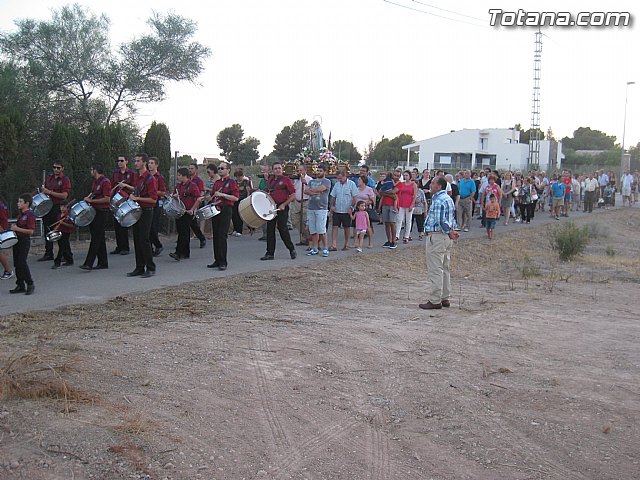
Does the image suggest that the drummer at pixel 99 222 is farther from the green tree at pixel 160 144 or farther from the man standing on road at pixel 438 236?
the man standing on road at pixel 438 236

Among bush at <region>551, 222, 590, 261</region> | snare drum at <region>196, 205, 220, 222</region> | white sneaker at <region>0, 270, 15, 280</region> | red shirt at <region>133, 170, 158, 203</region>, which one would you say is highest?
red shirt at <region>133, 170, 158, 203</region>

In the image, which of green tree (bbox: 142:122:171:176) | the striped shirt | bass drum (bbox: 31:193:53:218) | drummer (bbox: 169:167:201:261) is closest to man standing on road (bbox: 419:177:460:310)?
the striped shirt

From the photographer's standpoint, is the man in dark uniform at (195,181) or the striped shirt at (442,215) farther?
the man in dark uniform at (195,181)

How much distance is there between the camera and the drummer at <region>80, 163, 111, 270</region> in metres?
12.5

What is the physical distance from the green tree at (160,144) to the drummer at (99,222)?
17.0 ft

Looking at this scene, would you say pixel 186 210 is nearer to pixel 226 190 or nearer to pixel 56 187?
pixel 226 190

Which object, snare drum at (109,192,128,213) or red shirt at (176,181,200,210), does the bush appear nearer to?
red shirt at (176,181,200,210)

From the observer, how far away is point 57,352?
7.17m

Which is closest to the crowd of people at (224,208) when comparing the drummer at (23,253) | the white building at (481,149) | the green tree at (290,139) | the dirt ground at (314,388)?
the drummer at (23,253)

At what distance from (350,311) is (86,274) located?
4.63 metres

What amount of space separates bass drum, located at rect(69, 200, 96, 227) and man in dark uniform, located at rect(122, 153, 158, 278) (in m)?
1.00

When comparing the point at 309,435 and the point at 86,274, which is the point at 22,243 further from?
the point at 309,435

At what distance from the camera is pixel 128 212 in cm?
1163

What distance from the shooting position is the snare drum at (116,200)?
40.4 ft
